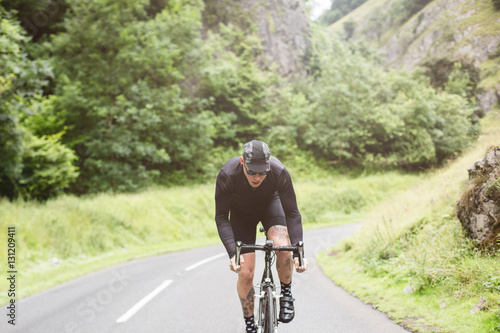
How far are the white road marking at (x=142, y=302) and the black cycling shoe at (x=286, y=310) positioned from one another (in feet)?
9.56

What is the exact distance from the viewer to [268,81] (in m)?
33.7

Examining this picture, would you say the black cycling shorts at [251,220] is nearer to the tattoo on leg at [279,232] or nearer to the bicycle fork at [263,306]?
the tattoo on leg at [279,232]

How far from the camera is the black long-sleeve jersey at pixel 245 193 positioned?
3.87 metres

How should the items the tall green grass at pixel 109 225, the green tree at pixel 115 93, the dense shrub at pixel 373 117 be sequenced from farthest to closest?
the dense shrub at pixel 373 117 → the green tree at pixel 115 93 → the tall green grass at pixel 109 225

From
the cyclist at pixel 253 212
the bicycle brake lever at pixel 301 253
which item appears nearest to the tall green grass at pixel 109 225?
the cyclist at pixel 253 212

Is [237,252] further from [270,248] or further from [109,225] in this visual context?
[109,225]

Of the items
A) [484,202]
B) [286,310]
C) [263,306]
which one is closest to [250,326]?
[263,306]

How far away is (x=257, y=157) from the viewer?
3439 mm

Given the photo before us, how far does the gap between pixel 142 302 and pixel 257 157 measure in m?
4.48

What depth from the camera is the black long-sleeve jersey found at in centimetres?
387

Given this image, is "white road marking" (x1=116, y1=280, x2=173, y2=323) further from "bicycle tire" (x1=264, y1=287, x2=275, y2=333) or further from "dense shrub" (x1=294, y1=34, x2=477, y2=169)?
"dense shrub" (x1=294, y1=34, x2=477, y2=169)

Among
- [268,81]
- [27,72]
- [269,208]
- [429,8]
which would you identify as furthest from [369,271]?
[268,81]

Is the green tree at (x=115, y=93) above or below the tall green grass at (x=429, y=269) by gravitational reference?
above
